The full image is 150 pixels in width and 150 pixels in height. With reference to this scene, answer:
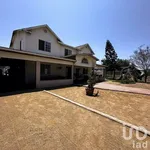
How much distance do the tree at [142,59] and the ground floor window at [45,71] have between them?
19658mm

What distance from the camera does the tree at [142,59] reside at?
22.3 metres

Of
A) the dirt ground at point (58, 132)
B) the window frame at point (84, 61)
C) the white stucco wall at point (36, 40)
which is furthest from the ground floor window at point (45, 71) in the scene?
the dirt ground at point (58, 132)

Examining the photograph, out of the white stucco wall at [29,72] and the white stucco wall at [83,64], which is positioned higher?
the white stucco wall at [83,64]

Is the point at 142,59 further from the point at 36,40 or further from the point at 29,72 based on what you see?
the point at 29,72

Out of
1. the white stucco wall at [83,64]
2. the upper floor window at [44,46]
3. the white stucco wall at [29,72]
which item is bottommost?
the white stucco wall at [29,72]

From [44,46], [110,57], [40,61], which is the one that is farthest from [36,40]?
[110,57]

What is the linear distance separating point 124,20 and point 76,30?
6.88 m

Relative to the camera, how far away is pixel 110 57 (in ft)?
102

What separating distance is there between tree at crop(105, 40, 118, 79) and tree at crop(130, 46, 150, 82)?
5.98 m

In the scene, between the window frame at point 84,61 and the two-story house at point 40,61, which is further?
the window frame at point 84,61

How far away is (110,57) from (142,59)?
9.41 meters

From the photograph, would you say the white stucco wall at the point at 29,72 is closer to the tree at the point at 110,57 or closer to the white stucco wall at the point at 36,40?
the white stucco wall at the point at 36,40

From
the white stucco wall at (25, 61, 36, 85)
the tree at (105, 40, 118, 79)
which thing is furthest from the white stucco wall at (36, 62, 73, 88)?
the tree at (105, 40, 118, 79)

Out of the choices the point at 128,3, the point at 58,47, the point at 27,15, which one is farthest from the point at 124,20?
the point at 27,15
